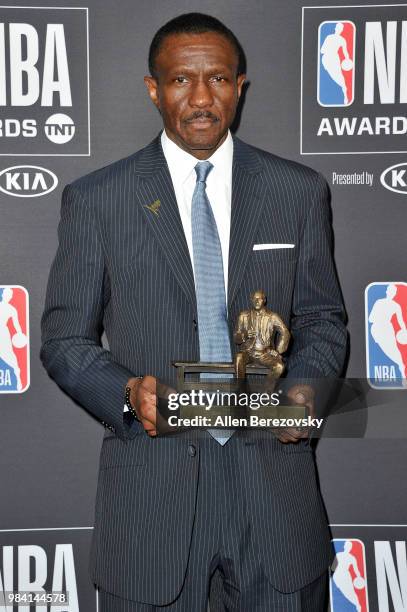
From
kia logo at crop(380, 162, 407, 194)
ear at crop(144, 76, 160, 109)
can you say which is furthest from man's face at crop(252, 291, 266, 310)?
kia logo at crop(380, 162, 407, 194)

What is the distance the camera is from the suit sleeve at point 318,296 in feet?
6.02

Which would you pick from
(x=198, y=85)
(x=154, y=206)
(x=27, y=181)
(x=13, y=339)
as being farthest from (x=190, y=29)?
(x=13, y=339)

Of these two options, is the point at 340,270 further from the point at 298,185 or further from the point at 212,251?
the point at 212,251

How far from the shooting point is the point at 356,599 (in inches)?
96.7

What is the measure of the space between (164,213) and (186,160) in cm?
17

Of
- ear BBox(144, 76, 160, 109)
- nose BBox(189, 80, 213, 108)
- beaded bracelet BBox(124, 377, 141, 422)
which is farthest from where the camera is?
ear BBox(144, 76, 160, 109)

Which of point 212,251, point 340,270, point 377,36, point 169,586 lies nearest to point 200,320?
point 212,251

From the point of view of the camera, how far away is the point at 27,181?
2.31 meters

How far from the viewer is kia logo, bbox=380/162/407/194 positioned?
2355mm

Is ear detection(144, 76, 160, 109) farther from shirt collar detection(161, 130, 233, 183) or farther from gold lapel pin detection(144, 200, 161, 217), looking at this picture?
gold lapel pin detection(144, 200, 161, 217)

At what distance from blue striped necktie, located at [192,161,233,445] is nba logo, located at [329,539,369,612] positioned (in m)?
0.96

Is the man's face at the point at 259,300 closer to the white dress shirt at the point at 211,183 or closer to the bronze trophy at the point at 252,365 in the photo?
the bronze trophy at the point at 252,365

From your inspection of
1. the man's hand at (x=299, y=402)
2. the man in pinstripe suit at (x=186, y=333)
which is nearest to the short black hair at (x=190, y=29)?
the man in pinstripe suit at (x=186, y=333)

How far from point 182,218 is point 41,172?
27.7 inches
